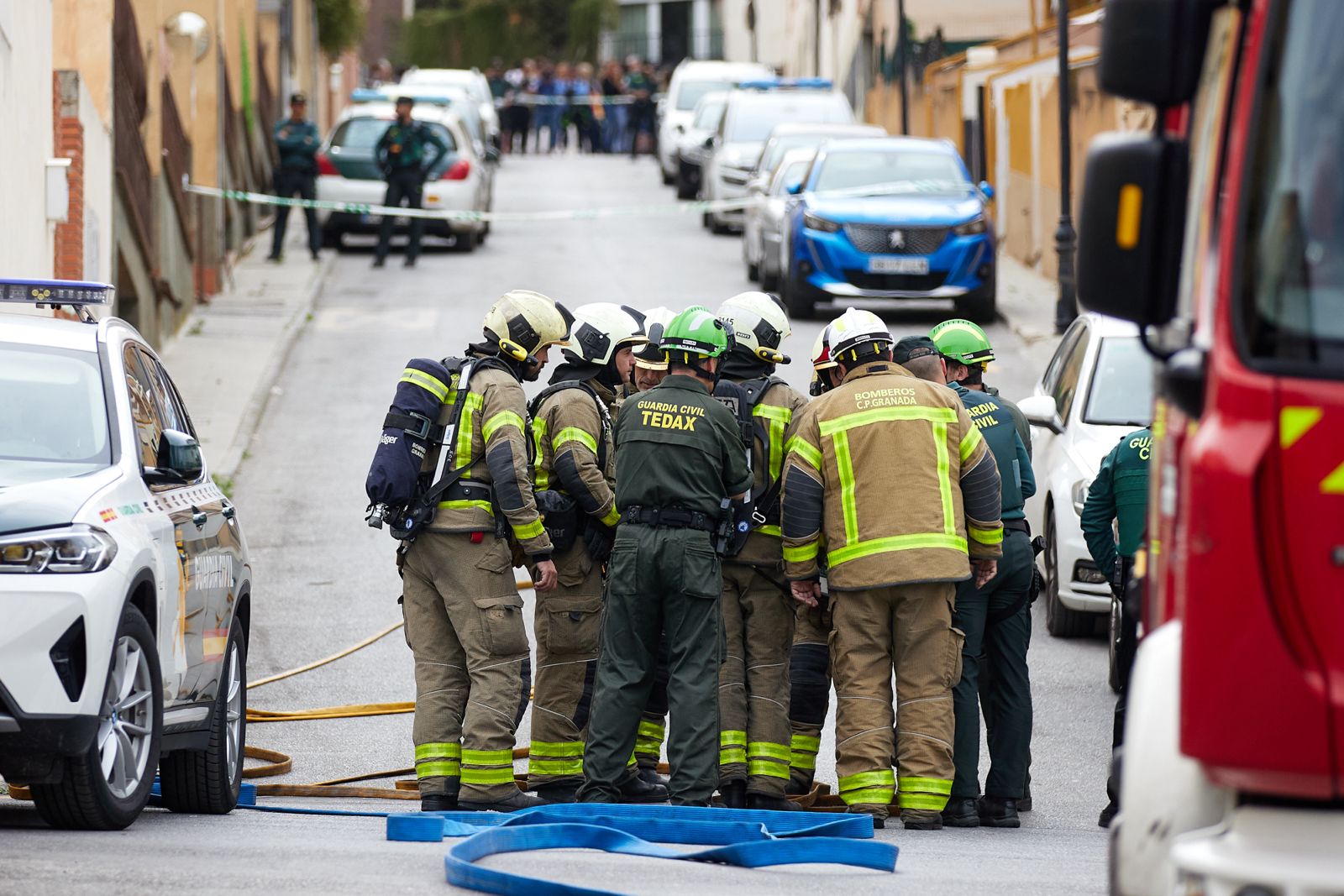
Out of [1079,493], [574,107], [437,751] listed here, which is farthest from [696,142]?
[437,751]

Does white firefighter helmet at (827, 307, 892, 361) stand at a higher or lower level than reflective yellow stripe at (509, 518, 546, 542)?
higher

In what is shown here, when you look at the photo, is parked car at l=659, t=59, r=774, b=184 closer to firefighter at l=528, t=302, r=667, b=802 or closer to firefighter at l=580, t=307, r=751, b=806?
firefighter at l=528, t=302, r=667, b=802

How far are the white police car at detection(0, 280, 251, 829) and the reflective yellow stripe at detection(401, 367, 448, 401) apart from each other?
0.83m

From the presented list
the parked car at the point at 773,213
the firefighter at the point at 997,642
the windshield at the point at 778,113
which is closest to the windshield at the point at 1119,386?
the firefighter at the point at 997,642

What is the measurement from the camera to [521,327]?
8.45m

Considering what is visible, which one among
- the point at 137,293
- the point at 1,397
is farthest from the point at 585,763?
the point at 137,293

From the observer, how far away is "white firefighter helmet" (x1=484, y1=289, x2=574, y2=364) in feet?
27.7

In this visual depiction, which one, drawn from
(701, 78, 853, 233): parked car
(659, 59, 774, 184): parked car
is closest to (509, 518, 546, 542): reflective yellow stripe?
(701, 78, 853, 233): parked car

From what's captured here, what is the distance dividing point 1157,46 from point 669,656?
427 cm

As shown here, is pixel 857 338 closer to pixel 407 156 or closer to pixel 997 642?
pixel 997 642

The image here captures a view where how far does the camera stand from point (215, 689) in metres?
7.80

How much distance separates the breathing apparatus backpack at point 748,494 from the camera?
830 cm

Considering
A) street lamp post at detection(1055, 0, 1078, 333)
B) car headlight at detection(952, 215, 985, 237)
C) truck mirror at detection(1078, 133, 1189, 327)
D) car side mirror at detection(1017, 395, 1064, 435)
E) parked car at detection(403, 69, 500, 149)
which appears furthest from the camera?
parked car at detection(403, 69, 500, 149)

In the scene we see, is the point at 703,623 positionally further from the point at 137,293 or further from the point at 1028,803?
the point at 137,293
